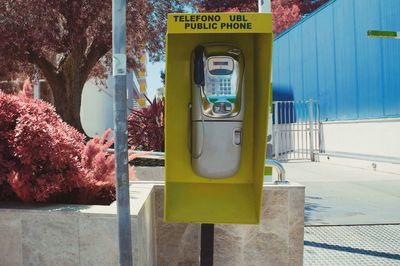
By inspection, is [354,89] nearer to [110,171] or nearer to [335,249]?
[335,249]

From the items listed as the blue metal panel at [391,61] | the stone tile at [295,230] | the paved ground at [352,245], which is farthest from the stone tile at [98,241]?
the blue metal panel at [391,61]

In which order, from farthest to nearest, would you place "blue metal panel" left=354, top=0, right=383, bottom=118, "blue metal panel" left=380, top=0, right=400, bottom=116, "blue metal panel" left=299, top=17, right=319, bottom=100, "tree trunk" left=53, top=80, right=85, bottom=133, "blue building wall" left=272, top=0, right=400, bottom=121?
"blue metal panel" left=299, top=17, right=319, bottom=100
"blue metal panel" left=354, top=0, right=383, bottom=118
"blue building wall" left=272, top=0, right=400, bottom=121
"blue metal panel" left=380, top=0, right=400, bottom=116
"tree trunk" left=53, top=80, right=85, bottom=133

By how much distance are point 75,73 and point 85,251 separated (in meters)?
5.83

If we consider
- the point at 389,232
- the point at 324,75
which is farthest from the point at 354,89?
the point at 389,232

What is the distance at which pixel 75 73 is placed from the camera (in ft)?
27.5

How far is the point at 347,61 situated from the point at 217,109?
11.2 m

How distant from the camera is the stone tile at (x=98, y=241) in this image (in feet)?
10.0

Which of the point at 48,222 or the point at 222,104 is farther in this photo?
the point at 222,104

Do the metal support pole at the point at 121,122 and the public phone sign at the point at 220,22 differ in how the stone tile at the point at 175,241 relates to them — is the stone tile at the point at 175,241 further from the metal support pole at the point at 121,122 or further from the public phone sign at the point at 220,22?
the public phone sign at the point at 220,22

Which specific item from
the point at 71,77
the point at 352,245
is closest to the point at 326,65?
the point at 71,77

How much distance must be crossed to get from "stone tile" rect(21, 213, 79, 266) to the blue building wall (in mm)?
9853

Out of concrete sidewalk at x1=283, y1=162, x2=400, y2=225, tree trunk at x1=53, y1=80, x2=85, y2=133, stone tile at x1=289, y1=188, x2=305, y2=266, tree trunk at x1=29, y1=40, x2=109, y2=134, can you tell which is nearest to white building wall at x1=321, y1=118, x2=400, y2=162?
concrete sidewalk at x1=283, y1=162, x2=400, y2=225

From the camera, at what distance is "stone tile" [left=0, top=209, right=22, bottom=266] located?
3131 mm

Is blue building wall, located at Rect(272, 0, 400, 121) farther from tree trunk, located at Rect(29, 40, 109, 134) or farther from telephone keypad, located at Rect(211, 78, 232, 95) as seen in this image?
telephone keypad, located at Rect(211, 78, 232, 95)
